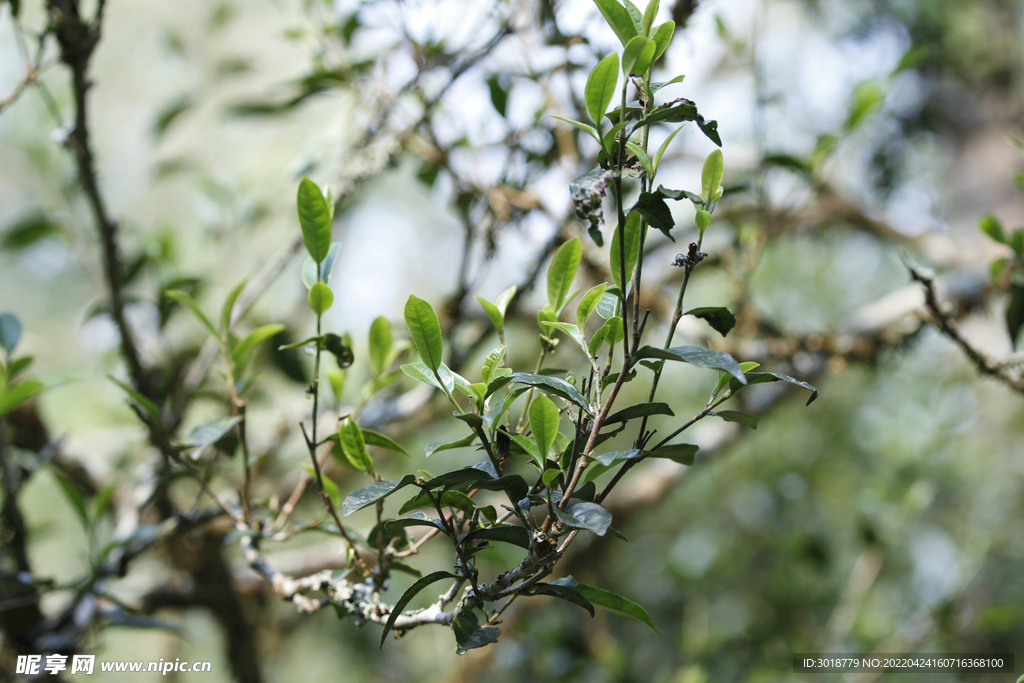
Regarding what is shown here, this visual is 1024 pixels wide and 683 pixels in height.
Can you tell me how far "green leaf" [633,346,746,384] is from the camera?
0.99 ft

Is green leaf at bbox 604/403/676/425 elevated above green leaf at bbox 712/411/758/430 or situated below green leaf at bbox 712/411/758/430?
above

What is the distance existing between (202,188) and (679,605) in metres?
2.07

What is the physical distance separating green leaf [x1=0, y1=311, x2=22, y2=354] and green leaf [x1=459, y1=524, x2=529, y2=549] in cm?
53

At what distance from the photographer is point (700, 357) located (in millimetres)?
322

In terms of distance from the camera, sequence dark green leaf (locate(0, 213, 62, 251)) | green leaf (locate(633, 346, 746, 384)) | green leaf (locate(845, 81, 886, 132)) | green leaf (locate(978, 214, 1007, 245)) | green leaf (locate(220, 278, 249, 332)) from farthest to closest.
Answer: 1. dark green leaf (locate(0, 213, 62, 251))
2. green leaf (locate(845, 81, 886, 132))
3. green leaf (locate(978, 214, 1007, 245))
4. green leaf (locate(220, 278, 249, 332))
5. green leaf (locate(633, 346, 746, 384))

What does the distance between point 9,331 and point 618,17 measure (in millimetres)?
654

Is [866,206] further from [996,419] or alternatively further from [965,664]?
[996,419]

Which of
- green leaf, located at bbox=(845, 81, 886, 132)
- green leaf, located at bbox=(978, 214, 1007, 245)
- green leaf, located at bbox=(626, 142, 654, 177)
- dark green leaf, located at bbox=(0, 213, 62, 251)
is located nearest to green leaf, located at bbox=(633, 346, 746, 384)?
green leaf, located at bbox=(626, 142, 654, 177)

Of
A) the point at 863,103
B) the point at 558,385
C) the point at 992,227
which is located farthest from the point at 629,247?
the point at 863,103

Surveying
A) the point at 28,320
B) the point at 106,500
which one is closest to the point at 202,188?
the point at 106,500

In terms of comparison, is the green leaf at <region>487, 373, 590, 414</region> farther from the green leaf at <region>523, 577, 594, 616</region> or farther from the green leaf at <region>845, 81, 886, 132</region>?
the green leaf at <region>845, 81, 886, 132</region>

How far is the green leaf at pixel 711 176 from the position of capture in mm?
381

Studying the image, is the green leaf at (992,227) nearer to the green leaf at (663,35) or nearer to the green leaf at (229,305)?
the green leaf at (663,35)

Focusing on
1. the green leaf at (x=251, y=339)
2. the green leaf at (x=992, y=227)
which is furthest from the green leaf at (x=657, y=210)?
the green leaf at (x=992, y=227)
